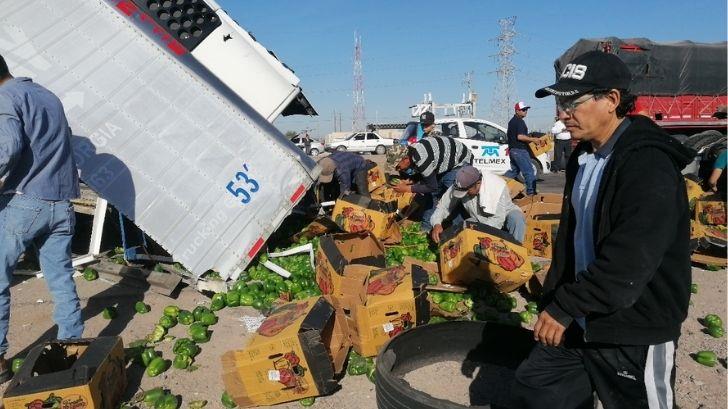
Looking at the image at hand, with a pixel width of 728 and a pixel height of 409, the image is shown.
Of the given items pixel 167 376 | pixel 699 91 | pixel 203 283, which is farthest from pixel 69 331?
pixel 699 91

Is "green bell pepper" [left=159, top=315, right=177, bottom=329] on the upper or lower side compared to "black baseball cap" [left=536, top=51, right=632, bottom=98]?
lower

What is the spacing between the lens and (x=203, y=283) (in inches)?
220

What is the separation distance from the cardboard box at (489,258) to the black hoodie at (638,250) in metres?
2.66

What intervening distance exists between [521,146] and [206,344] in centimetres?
753

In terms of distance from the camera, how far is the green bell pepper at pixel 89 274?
6.20m

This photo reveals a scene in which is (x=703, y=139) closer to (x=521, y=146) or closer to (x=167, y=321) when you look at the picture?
(x=521, y=146)

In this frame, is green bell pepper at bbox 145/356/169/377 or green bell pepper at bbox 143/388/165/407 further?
green bell pepper at bbox 145/356/169/377

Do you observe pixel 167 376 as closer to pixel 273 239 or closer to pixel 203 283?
pixel 203 283

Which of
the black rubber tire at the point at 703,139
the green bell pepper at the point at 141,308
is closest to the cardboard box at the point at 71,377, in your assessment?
the green bell pepper at the point at 141,308

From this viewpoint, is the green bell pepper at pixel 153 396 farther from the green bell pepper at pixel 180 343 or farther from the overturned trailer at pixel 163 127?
the overturned trailer at pixel 163 127

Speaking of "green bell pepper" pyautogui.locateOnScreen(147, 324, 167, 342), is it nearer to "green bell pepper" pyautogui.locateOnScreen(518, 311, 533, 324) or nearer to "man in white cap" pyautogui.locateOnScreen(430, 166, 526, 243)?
"man in white cap" pyautogui.locateOnScreen(430, 166, 526, 243)

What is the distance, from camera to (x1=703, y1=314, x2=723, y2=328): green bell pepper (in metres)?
4.80

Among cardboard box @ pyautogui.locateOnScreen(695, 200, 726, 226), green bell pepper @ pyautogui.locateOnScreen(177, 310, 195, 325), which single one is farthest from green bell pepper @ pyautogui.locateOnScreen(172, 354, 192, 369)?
cardboard box @ pyautogui.locateOnScreen(695, 200, 726, 226)

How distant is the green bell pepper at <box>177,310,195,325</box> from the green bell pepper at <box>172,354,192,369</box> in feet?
2.51
